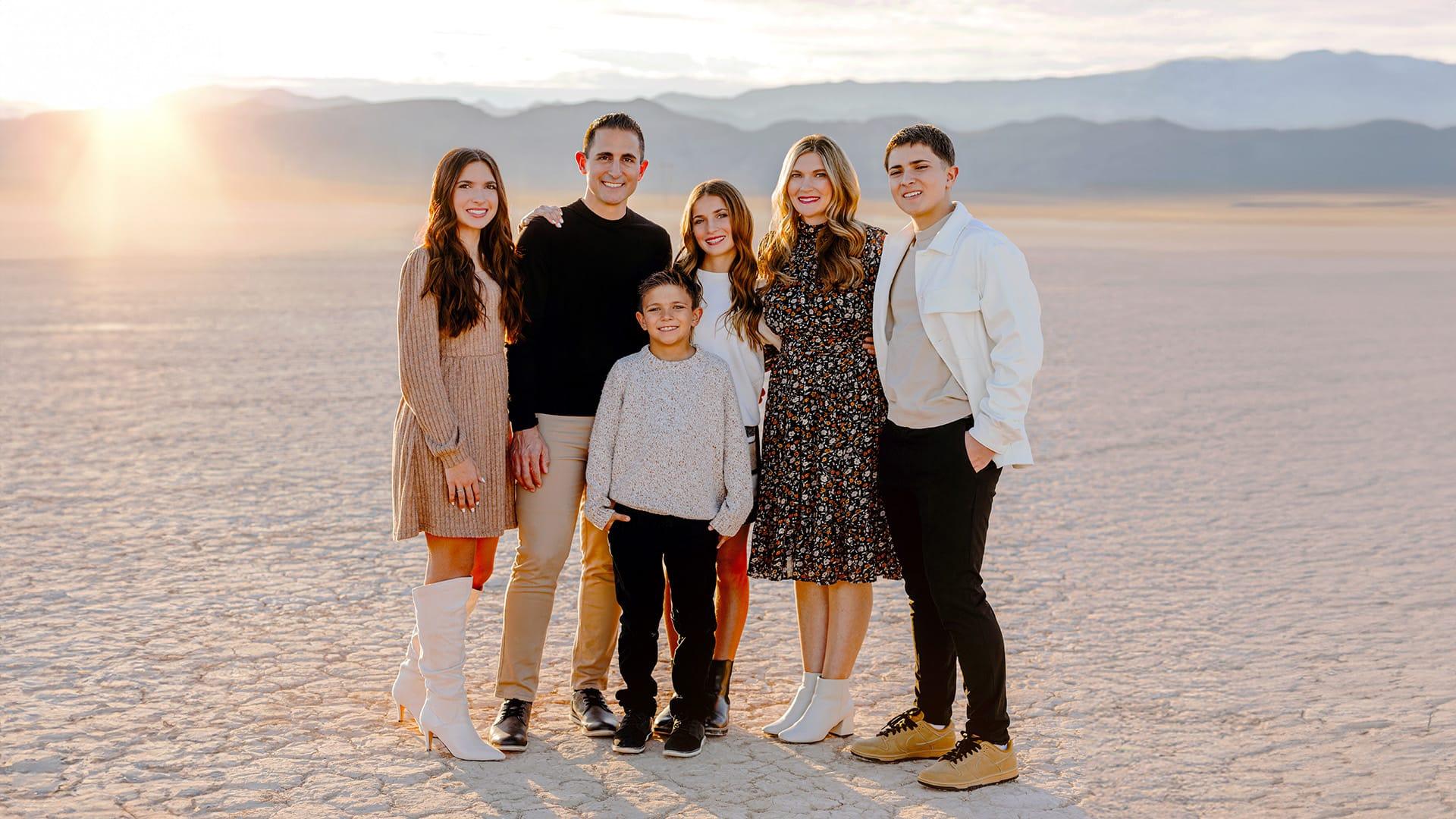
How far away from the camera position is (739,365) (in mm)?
4242

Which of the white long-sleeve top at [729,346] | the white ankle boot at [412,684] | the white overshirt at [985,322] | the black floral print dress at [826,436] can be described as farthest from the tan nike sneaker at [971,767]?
the white ankle boot at [412,684]

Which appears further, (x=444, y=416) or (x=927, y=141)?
(x=444, y=416)

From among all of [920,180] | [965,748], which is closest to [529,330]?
[920,180]

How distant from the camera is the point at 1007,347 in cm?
371

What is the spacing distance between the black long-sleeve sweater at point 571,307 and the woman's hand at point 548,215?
0.06 ft

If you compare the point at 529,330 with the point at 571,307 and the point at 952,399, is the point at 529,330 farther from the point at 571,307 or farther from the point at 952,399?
the point at 952,399

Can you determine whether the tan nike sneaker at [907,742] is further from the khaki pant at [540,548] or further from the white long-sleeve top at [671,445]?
the khaki pant at [540,548]

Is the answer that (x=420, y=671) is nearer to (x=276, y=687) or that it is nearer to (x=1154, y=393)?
(x=276, y=687)

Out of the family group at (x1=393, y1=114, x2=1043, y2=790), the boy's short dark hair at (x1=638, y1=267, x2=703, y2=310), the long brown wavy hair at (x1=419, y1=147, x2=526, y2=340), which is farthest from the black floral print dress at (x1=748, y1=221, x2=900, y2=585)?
the long brown wavy hair at (x1=419, y1=147, x2=526, y2=340)

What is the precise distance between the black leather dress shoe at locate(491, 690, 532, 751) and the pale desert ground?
82 millimetres

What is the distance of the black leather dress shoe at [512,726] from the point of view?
410 centimetres

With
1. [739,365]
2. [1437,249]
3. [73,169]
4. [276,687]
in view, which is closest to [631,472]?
[739,365]

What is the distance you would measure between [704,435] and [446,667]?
1.08m

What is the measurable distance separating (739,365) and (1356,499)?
210 inches
